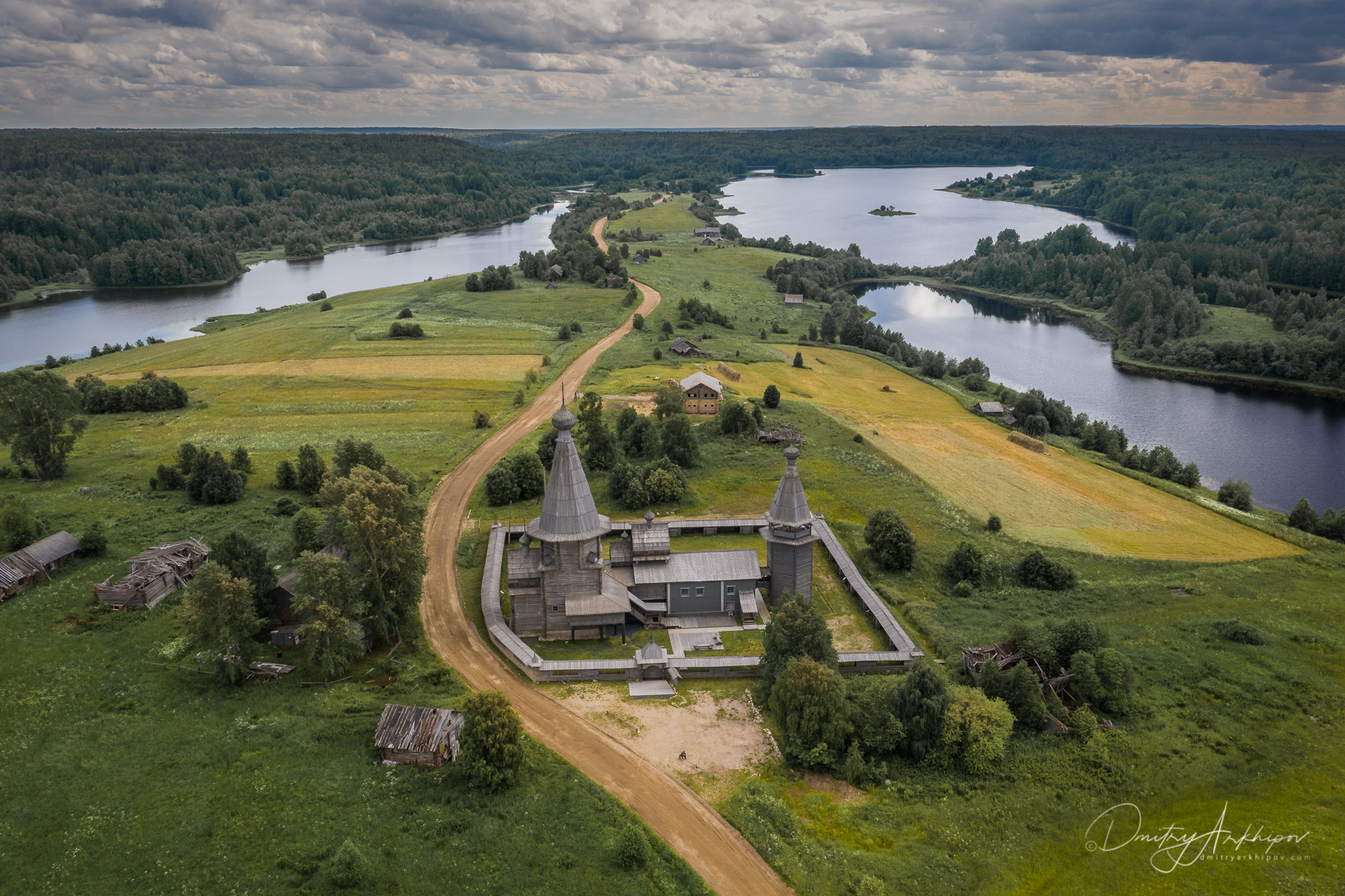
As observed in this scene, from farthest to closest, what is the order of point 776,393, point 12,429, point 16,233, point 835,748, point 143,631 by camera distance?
point 16,233 → point 776,393 → point 12,429 → point 143,631 → point 835,748

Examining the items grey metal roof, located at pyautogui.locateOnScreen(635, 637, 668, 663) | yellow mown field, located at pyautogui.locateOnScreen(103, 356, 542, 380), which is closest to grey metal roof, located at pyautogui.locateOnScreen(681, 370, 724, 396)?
yellow mown field, located at pyautogui.locateOnScreen(103, 356, 542, 380)

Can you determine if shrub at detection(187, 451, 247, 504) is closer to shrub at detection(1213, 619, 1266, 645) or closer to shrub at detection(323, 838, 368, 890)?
shrub at detection(323, 838, 368, 890)

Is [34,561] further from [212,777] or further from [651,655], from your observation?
[651,655]

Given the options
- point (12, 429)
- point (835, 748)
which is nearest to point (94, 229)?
point (12, 429)

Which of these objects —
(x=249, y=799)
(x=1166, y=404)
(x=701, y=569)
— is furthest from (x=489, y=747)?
(x=1166, y=404)

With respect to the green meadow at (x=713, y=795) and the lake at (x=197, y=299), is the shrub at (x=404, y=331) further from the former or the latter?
the green meadow at (x=713, y=795)

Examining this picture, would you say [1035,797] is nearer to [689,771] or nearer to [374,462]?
[689,771]
